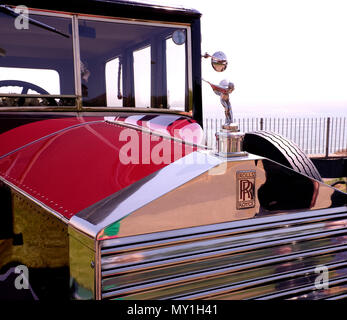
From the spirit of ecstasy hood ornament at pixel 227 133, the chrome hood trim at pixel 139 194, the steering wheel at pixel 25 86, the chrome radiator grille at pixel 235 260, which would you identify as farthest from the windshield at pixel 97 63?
the chrome radiator grille at pixel 235 260

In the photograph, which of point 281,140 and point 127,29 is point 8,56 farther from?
point 281,140

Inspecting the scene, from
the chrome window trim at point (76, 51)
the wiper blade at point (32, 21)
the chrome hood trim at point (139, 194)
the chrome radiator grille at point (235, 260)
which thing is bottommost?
the chrome radiator grille at point (235, 260)

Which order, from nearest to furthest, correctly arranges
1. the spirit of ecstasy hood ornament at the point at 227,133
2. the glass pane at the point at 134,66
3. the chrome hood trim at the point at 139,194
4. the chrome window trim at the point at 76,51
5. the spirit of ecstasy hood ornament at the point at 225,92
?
the chrome hood trim at the point at 139,194, the spirit of ecstasy hood ornament at the point at 227,133, the spirit of ecstasy hood ornament at the point at 225,92, the chrome window trim at the point at 76,51, the glass pane at the point at 134,66

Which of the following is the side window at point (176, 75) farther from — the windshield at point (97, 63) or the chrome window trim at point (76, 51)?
the chrome window trim at point (76, 51)

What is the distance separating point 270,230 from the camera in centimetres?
129

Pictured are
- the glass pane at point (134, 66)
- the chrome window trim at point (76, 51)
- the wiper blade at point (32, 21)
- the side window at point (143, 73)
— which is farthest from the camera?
the side window at point (143, 73)

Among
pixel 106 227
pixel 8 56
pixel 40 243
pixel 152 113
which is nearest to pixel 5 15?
pixel 8 56

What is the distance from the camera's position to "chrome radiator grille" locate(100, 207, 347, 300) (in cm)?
109

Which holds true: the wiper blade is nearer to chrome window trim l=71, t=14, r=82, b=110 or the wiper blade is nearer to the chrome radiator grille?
chrome window trim l=71, t=14, r=82, b=110

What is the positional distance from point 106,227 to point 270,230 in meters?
0.57

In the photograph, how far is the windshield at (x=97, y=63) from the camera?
2117 mm

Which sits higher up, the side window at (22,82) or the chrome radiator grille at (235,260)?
the side window at (22,82)

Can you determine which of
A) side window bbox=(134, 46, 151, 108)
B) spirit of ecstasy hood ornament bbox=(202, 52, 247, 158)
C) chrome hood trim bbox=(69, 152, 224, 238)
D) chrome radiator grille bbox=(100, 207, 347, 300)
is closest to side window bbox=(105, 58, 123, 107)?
side window bbox=(134, 46, 151, 108)
